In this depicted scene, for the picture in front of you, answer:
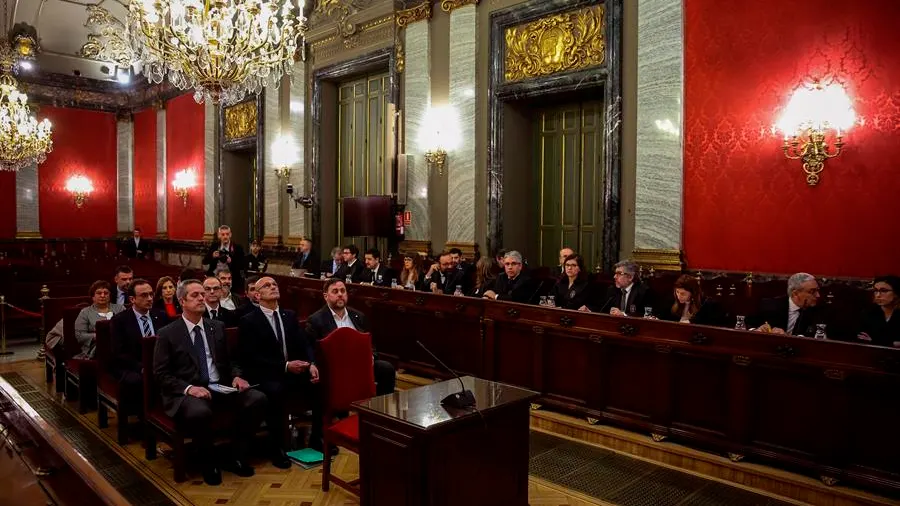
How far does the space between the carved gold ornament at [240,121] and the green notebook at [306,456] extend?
8951mm

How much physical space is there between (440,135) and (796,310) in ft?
17.1

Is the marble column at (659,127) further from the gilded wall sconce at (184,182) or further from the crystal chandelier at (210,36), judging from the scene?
the gilded wall sconce at (184,182)

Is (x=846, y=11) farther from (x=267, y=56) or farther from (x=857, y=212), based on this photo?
(x=267, y=56)

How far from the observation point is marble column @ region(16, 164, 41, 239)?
14.8 metres

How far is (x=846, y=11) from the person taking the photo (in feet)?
17.3

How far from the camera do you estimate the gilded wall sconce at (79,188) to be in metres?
15.8

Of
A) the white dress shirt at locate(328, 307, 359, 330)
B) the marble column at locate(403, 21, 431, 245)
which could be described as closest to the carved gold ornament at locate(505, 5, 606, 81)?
the marble column at locate(403, 21, 431, 245)

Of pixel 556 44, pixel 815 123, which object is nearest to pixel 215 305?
Answer: pixel 556 44

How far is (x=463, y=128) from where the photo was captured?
8.33 meters

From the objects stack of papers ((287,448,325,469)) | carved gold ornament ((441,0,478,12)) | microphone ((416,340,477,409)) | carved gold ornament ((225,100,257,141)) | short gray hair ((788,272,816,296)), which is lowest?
stack of papers ((287,448,325,469))

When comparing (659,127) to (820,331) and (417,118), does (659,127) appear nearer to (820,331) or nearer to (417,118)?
(820,331)

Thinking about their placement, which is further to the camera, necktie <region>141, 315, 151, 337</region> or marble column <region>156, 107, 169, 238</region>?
marble column <region>156, 107, 169, 238</region>

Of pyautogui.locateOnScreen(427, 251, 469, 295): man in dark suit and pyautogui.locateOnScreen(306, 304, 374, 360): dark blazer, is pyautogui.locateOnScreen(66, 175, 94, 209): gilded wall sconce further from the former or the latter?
pyautogui.locateOnScreen(306, 304, 374, 360): dark blazer

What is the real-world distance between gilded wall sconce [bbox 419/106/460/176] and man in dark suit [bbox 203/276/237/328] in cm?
413
